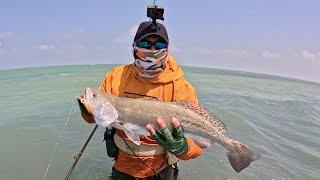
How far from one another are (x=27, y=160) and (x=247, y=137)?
25.1 feet

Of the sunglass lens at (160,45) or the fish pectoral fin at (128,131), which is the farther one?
the sunglass lens at (160,45)

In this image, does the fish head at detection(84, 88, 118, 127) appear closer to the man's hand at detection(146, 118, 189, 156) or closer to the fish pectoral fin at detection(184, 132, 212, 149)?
the man's hand at detection(146, 118, 189, 156)

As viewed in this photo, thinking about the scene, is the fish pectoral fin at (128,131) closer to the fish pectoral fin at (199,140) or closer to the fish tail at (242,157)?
the fish pectoral fin at (199,140)

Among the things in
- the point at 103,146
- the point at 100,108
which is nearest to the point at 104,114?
the point at 100,108

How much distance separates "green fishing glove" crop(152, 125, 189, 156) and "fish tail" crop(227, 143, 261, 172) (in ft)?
2.00

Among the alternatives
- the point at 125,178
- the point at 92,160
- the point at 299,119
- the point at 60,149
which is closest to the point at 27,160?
the point at 60,149

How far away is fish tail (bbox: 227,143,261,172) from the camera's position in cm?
444

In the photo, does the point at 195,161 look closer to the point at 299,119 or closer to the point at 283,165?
the point at 283,165

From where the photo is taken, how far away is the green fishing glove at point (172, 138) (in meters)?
4.27

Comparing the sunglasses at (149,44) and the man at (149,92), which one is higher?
the sunglasses at (149,44)

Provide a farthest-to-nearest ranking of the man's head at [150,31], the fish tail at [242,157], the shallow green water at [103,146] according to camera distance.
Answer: the shallow green water at [103,146]
the man's head at [150,31]
the fish tail at [242,157]

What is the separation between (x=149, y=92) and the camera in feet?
15.9

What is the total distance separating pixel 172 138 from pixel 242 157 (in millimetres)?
861

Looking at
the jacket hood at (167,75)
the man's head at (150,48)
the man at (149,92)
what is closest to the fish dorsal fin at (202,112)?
the man at (149,92)
